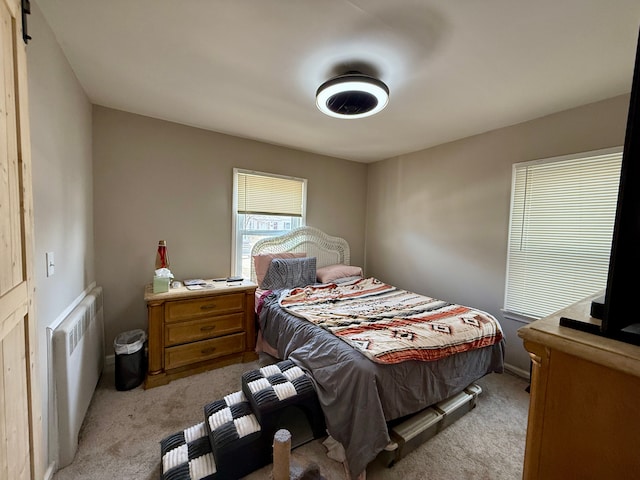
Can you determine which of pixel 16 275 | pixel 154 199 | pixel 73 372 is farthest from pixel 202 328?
pixel 16 275

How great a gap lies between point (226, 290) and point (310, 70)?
77.7 inches

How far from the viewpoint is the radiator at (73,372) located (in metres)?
1.48

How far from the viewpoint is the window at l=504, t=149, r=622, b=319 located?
83.2 inches

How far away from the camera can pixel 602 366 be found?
53 centimetres

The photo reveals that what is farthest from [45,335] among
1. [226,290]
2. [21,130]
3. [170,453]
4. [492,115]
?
[492,115]

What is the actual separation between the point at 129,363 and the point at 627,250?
9.58ft

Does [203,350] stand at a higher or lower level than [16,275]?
lower

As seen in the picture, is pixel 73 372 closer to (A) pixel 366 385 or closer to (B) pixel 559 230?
(A) pixel 366 385

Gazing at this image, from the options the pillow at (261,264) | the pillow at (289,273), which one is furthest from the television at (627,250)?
the pillow at (261,264)

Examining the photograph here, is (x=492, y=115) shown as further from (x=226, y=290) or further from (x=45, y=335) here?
(x=45, y=335)

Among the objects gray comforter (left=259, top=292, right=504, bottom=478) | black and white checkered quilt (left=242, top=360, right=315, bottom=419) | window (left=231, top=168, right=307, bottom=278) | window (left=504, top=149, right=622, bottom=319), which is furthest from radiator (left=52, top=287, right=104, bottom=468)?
window (left=504, top=149, right=622, bottom=319)

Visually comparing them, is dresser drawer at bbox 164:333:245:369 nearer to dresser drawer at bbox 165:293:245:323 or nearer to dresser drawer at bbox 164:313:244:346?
dresser drawer at bbox 164:313:244:346

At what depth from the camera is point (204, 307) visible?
2.41m

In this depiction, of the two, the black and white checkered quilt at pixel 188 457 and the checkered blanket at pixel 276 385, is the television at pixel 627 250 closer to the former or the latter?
the checkered blanket at pixel 276 385
